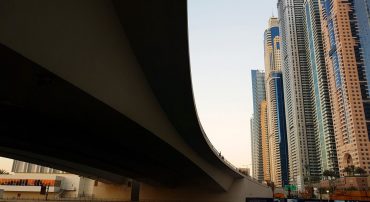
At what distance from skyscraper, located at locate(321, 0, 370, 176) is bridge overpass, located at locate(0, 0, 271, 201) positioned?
150m

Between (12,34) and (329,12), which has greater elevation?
(329,12)

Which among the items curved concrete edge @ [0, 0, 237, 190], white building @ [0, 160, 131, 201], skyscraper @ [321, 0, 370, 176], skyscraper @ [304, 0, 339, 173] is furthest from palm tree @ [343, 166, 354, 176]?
curved concrete edge @ [0, 0, 237, 190]

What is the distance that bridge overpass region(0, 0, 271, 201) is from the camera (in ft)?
32.6

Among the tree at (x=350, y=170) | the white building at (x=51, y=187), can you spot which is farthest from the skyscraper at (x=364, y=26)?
the white building at (x=51, y=187)

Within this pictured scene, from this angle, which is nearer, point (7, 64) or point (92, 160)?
point (7, 64)

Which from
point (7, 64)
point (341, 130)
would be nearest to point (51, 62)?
point (7, 64)

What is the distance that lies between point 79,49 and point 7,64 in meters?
2.37

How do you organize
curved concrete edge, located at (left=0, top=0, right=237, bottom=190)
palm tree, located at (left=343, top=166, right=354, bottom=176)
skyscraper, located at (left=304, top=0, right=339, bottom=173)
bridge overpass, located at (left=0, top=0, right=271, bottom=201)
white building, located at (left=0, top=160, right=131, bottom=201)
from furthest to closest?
skyscraper, located at (left=304, top=0, right=339, bottom=173) < palm tree, located at (left=343, top=166, right=354, bottom=176) < white building, located at (left=0, top=160, right=131, bottom=201) < bridge overpass, located at (left=0, top=0, right=271, bottom=201) < curved concrete edge, located at (left=0, top=0, right=237, bottom=190)

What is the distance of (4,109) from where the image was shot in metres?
19.5

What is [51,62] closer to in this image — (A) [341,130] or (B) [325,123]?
(A) [341,130]

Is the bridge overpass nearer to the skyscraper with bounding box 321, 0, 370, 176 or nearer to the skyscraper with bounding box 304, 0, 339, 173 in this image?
the skyscraper with bounding box 321, 0, 370, 176

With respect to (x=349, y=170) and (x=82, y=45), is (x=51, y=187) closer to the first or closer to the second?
(x=82, y=45)

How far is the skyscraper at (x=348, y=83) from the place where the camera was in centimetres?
15612

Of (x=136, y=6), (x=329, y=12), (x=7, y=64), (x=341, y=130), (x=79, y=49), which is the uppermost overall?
(x=329, y=12)
